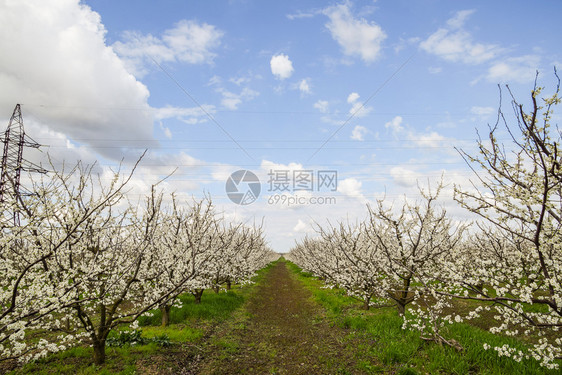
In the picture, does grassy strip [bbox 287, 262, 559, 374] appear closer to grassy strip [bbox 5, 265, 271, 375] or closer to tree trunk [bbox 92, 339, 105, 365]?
grassy strip [bbox 5, 265, 271, 375]

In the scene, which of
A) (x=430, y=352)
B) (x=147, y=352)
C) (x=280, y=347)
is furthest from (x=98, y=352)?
(x=430, y=352)

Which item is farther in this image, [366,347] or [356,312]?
[356,312]

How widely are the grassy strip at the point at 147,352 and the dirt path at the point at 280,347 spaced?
95 cm

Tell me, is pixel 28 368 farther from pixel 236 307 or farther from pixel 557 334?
pixel 557 334

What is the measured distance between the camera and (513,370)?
658 centimetres

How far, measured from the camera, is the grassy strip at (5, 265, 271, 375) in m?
7.56

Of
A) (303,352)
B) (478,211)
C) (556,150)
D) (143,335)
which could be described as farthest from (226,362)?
(556,150)

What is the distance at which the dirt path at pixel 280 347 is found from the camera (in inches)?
336

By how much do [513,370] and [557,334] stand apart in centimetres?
618

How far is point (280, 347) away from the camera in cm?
1041

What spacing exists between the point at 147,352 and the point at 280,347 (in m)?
4.48

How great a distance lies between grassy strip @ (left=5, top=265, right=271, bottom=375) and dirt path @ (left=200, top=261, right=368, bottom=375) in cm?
95

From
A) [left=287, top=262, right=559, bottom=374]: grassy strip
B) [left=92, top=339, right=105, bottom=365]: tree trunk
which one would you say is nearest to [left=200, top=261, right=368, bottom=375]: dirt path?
[left=287, top=262, right=559, bottom=374]: grassy strip

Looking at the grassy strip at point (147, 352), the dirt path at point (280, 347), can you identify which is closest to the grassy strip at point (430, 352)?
the dirt path at point (280, 347)
